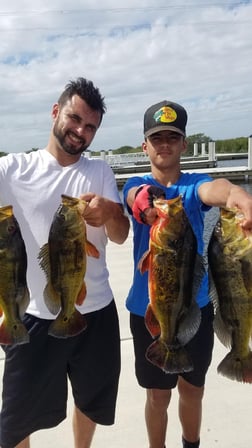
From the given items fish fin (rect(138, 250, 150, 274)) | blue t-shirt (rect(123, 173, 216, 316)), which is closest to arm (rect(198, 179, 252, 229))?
blue t-shirt (rect(123, 173, 216, 316))

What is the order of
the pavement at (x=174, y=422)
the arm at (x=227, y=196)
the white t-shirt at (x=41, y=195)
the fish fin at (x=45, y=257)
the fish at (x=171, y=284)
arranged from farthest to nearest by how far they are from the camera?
the pavement at (x=174, y=422) → the white t-shirt at (x=41, y=195) → the fish fin at (x=45, y=257) → the fish at (x=171, y=284) → the arm at (x=227, y=196)

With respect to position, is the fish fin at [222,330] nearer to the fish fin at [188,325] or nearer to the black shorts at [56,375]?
the fish fin at [188,325]

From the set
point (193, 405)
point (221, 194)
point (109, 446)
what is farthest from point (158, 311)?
point (109, 446)

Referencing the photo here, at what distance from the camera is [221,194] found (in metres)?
2.59

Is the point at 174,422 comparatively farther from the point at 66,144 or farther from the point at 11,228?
the point at 66,144

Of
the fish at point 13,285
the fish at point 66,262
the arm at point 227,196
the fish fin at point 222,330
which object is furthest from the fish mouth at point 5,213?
the fish fin at point 222,330

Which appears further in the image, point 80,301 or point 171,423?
point 171,423

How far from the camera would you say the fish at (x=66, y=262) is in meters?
2.42

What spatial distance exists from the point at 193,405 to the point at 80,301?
1314 millimetres

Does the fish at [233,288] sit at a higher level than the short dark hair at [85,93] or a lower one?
lower

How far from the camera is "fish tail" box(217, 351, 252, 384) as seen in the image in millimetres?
2361

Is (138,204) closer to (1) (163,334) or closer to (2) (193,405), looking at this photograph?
(1) (163,334)

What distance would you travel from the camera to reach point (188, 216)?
3.04 m

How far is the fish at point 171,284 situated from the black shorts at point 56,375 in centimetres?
67
